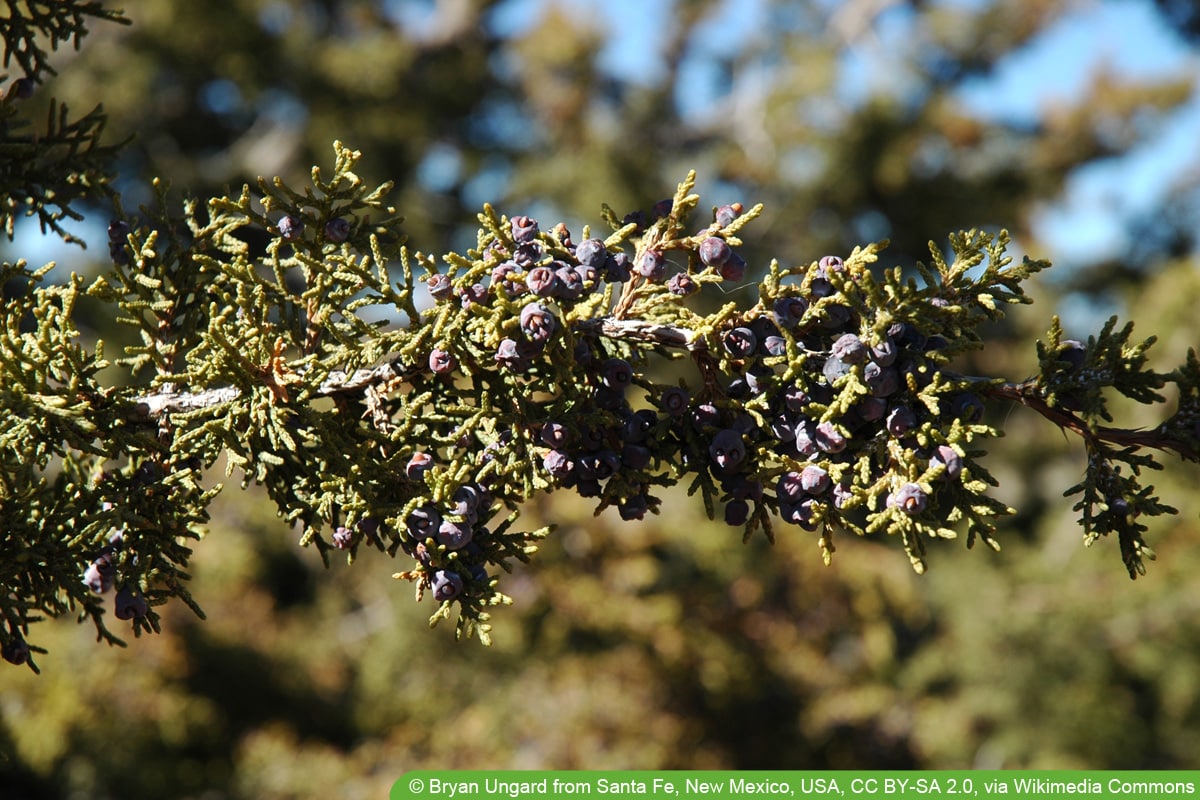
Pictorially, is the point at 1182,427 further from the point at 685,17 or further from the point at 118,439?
the point at 685,17

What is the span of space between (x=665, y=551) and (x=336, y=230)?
4.34 meters

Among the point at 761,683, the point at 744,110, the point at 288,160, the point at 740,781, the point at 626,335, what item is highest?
the point at 744,110

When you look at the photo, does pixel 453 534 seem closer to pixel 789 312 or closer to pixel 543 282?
pixel 543 282

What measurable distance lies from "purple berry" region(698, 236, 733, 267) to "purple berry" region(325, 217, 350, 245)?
577mm

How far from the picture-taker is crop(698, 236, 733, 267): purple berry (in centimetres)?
136

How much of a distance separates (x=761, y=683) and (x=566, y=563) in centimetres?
178

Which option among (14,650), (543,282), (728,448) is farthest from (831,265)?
(14,650)

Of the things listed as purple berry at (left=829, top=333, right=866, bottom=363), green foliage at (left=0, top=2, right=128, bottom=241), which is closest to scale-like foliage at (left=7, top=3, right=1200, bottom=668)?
purple berry at (left=829, top=333, right=866, bottom=363)

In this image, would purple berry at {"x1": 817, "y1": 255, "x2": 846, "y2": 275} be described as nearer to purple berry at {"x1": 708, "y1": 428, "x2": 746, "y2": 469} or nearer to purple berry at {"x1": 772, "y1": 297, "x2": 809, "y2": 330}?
purple berry at {"x1": 772, "y1": 297, "x2": 809, "y2": 330}

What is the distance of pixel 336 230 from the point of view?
1.47 m

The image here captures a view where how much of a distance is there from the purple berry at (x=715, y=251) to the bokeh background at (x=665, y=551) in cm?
64

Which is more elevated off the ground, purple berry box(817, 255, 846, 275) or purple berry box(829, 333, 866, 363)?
purple berry box(817, 255, 846, 275)

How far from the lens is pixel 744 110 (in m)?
13.0

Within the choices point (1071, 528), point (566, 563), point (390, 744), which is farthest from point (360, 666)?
point (1071, 528)
